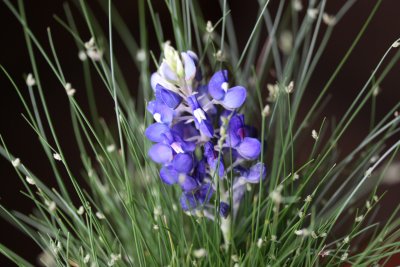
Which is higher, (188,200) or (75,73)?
(75,73)

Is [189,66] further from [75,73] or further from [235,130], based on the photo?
[75,73]

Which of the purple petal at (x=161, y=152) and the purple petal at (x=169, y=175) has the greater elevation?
the purple petal at (x=161, y=152)

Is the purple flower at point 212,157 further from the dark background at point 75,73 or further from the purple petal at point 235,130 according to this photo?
the dark background at point 75,73

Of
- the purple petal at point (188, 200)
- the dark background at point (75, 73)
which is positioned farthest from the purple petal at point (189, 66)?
the dark background at point (75, 73)

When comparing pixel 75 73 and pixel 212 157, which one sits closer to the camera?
pixel 212 157

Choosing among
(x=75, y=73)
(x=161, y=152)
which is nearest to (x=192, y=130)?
(x=161, y=152)

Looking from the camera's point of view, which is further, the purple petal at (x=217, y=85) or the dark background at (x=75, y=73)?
the dark background at (x=75, y=73)

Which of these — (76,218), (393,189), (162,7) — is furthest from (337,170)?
(162,7)
